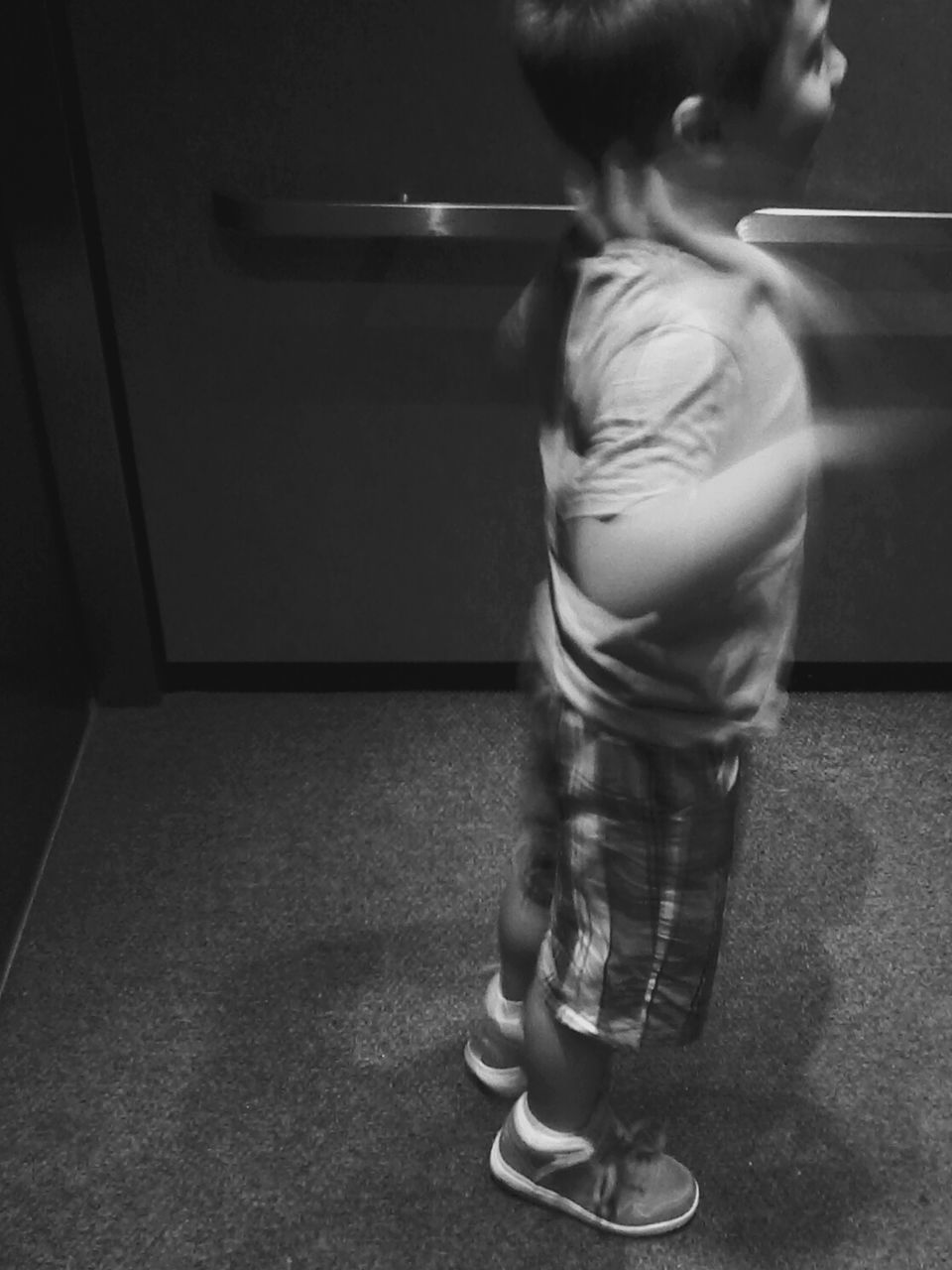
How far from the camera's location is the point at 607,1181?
3.70ft

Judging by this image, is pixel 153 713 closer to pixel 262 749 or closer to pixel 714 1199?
pixel 262 749

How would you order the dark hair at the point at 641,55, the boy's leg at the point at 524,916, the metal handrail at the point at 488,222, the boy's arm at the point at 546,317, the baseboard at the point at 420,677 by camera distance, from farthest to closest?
the baseboard at the point at 420,677, the metal handrail at the point at 488,222, the boy's leg at the point at 524,916, the boy's arm at the point at 546,317, the dark hair at the point at 641,55

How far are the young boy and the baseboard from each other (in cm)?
77

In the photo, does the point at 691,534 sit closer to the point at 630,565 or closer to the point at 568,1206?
the point at 630,565

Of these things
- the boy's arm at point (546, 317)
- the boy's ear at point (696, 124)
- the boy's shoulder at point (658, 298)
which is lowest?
the boy's arm at point (546, 317)

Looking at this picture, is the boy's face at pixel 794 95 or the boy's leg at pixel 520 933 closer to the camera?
the boy's face at pixel 794 95

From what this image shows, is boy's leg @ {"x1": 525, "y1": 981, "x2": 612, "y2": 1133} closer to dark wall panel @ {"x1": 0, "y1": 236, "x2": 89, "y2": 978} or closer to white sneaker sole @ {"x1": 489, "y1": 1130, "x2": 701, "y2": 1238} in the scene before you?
white sneaker sole @ {"x1": 489, "y1": 1130, "x2": 701, "y2": 1238}

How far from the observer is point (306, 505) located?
5.30ft

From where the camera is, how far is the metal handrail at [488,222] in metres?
1.34

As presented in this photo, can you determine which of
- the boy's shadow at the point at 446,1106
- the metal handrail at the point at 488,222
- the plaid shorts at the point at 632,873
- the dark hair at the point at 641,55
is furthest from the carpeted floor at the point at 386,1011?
the dark hair at the point at 641,55

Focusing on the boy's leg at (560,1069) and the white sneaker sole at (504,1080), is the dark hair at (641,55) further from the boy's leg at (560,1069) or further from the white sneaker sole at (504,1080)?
the white sneaker sole at (504,1080)

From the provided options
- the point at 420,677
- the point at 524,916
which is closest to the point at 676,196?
the point at 524,916

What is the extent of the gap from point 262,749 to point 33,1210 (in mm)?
658

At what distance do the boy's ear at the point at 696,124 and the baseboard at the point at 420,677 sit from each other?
3.71 feet
